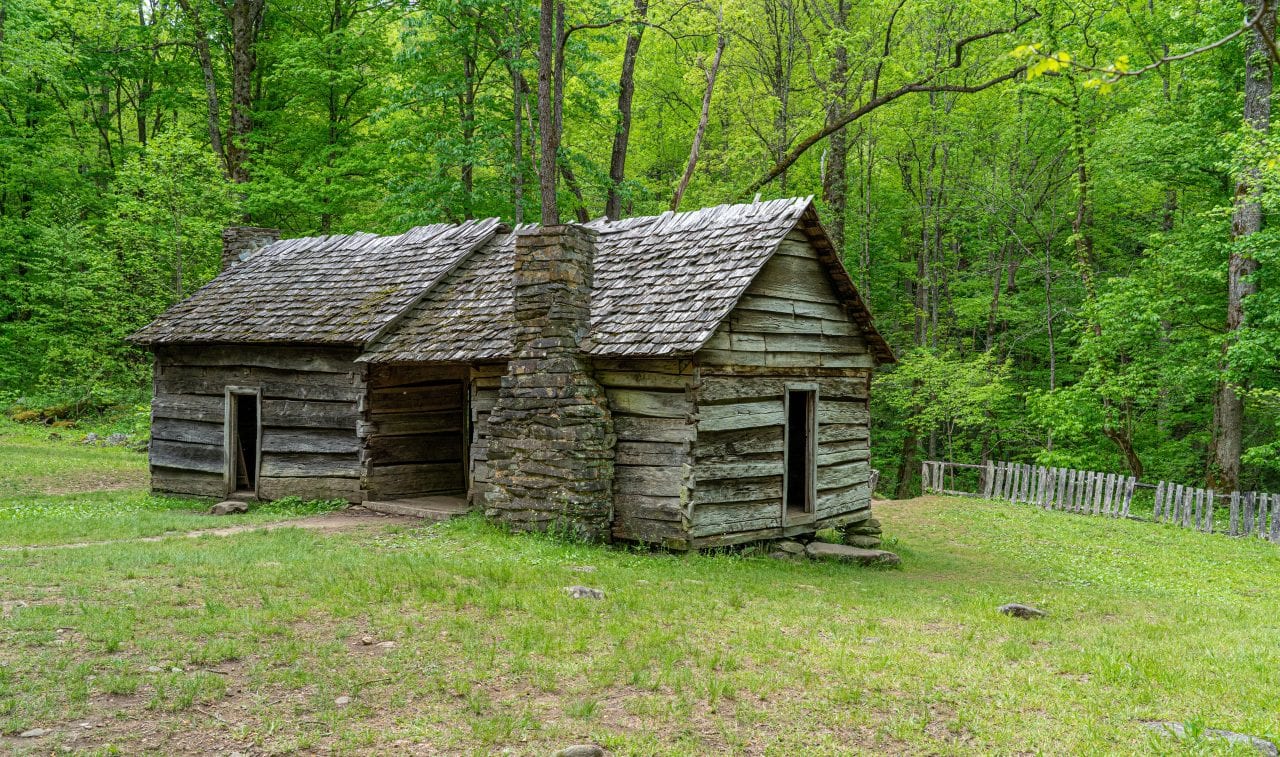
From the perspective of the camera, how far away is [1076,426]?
921 inches

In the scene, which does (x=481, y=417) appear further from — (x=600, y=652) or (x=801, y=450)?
(x=600, y=652)

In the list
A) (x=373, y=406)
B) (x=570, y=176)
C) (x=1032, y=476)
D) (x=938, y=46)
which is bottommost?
(x=1032, y=476)

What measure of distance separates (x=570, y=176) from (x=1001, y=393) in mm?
14390

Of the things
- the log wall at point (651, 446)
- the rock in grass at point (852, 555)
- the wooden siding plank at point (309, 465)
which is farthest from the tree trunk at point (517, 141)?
the rock in grass at point (852, 555)

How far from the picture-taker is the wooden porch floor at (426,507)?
13.7 m

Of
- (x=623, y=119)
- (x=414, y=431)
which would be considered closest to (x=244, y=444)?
(x=414, y=431)

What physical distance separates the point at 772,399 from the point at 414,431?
6758 millimetres

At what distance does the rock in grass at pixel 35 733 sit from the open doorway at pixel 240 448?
11.2 m

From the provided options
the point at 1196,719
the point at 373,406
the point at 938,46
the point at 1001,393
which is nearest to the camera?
the point at 1196,719

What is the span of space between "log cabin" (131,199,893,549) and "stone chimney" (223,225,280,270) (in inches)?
54.7

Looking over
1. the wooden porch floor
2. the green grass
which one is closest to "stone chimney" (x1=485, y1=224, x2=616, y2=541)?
the wooden porch floor

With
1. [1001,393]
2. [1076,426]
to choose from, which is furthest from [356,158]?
[1076,426]

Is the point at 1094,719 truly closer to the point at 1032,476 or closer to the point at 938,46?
the point at 1032,476

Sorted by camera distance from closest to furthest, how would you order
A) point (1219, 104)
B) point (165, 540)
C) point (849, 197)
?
point (165, 540), point (1219, 104), point (849, 197)
